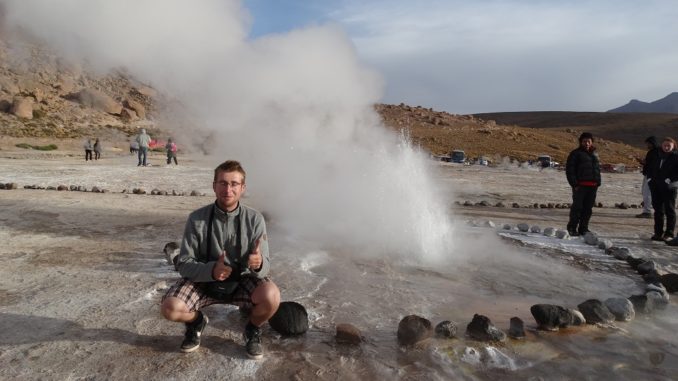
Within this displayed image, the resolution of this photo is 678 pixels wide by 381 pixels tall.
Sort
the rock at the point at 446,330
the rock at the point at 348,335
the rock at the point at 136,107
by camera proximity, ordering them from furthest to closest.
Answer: the rock at the point at 136,107 → the rock at the point at 446,330 → the rock at the point at 348,335

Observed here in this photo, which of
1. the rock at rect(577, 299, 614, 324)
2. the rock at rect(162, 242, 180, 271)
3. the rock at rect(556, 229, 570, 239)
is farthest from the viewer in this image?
the rock at rect(556, 229, 570, 239)

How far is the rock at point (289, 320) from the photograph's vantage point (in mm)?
3346

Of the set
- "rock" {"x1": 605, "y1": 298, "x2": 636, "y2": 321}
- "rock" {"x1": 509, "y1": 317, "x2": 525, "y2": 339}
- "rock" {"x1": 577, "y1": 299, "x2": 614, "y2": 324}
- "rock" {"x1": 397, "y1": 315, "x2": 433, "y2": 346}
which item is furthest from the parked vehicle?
"rock" {"x1": 397, "y1": 315, "x2": 433, "y2": 346}

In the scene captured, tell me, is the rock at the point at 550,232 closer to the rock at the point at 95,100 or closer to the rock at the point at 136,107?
the rock at the point at 136,107

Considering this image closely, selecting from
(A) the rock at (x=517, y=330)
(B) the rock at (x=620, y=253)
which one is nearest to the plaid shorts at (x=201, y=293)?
(A) the rock at (x=517, y=330)

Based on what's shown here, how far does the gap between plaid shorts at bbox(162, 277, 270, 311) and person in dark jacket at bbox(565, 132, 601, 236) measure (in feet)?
20.0

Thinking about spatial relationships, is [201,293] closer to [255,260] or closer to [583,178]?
[255,260]

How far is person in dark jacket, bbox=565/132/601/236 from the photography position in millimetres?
7656

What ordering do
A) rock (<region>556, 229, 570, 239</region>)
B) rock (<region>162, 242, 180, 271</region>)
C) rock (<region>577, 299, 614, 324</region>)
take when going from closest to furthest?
rock (<region>577, 299, 614, 324</region>)
rock (<region>162, 242, 180, 271</region>)
rock (<region>556, 229, 570, 239</region>)

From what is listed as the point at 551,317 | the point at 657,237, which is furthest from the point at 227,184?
the point at 657,237

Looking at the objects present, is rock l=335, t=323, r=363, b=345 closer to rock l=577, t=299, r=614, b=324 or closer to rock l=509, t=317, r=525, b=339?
rock l=509, t=317, r=525, b=339

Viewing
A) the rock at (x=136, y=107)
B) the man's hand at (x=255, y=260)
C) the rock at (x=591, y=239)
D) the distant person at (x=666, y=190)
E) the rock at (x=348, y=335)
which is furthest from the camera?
the rock at (x=136, y=107)

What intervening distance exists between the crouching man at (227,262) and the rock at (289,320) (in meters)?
0.25

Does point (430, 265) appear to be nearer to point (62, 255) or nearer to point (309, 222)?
point (309, 222)
